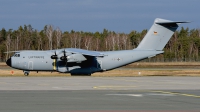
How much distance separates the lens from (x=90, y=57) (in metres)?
43.5

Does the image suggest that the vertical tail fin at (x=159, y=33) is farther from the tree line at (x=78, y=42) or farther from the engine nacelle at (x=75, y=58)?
the tree line at (x=78, y=42)

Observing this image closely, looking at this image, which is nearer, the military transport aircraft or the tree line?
the military transport aircraft

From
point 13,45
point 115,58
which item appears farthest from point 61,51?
point 13,45

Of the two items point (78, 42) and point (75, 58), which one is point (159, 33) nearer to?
point (75, 58)

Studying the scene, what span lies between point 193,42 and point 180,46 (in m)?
3.84

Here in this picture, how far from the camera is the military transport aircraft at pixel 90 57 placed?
42.8 meters

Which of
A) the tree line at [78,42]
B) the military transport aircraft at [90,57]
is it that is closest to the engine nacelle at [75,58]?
the military transport aircraft at [90,57]

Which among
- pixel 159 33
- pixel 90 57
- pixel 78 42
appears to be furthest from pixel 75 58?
pixel 78 42

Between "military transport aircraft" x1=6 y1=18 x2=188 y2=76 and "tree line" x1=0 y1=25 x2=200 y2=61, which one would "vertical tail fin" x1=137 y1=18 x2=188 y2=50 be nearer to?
"military transport aircraft" x1=6 y1=18 x2=188 y2=76

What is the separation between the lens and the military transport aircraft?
141 feet


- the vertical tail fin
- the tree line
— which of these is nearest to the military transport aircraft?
the vertical tail fin

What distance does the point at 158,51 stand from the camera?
4294 cm
